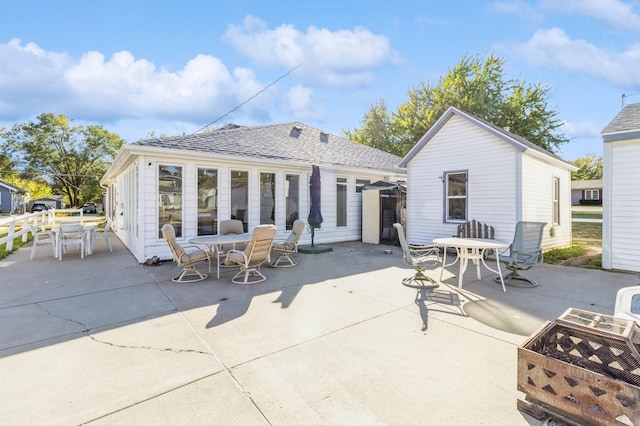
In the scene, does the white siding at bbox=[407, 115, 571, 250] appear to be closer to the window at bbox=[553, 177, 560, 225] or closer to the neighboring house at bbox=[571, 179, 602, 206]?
the window at bbox=[553, 177, 560, 225]

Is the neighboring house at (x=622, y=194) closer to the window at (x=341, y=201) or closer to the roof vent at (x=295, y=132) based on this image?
the window at (x=341, y=201)

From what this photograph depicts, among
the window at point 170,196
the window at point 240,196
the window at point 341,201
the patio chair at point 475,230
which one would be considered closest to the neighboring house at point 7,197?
the window at point 170,196

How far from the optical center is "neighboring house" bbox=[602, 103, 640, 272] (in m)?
6.64

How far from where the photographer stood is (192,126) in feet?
62.4

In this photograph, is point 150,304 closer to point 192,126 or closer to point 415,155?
point 415,155

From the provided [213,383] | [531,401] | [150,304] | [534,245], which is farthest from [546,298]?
[150,304]

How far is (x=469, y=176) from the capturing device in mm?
8977

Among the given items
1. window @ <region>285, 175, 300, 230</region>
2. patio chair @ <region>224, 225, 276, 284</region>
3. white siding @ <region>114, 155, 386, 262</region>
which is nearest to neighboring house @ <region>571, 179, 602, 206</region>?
white siding @ <region>114, 155, 386, 262</region>

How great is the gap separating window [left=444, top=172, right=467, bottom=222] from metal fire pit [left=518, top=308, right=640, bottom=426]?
725cm

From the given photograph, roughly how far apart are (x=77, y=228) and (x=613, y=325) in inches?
426

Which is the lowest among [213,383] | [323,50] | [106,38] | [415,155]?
[213,383]

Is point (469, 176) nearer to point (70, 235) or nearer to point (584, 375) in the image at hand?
point (584, 375)

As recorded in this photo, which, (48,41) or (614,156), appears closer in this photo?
(614,156)

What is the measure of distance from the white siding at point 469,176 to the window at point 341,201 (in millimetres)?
2380
